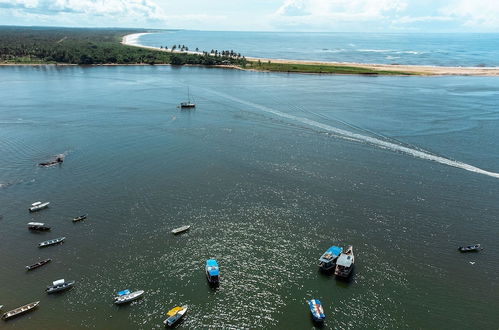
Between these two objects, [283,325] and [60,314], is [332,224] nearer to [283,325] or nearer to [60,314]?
[283,325]

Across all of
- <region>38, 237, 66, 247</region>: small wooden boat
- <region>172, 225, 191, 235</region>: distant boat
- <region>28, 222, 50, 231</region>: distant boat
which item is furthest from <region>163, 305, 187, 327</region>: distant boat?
<region>28, 222, 50, 231</region>: distant boat

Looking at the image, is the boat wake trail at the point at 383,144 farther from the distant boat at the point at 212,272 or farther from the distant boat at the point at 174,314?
the distant boat at the point at 174,314

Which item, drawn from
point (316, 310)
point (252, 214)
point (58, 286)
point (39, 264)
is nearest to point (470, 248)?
point (316, 310)

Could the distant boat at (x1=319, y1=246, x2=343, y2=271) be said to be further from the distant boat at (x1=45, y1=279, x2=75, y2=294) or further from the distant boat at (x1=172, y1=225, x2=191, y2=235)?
the distant boat at (x1=45, y1=279, x2=75, y2=294)

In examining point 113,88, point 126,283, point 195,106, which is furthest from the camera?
point 113,88

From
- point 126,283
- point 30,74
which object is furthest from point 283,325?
point 30,74
